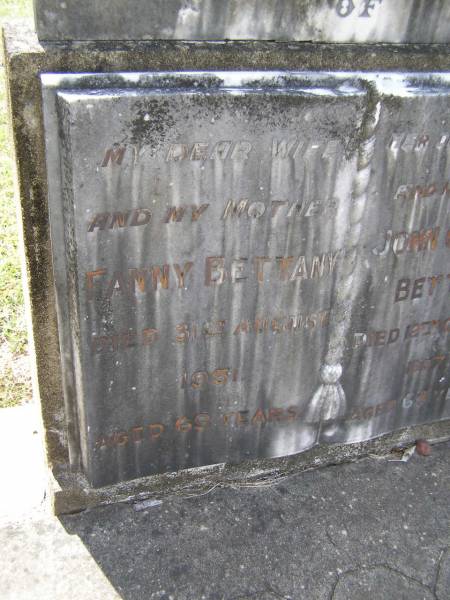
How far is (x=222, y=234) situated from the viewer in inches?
75.4

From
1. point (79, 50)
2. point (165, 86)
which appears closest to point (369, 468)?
point (165, 86)

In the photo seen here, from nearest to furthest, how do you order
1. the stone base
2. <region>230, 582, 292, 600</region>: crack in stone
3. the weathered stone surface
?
the weathered stone surface < <region>230, 582, 292, 600</region>: crack in stone < the stone base

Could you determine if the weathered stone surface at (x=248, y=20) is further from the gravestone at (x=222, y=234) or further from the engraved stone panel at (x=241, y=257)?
the engraved stone panel at (x=241, y=257)

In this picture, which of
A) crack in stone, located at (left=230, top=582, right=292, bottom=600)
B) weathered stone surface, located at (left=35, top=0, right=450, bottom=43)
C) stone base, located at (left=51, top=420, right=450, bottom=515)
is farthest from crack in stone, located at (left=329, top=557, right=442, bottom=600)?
weathered stone surface, located at (left=35, top=0, right=450, bottom=43)

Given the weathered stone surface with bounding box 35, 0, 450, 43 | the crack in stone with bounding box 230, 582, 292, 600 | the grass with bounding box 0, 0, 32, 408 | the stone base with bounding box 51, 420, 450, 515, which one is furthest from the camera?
the grass with bounding box 0, 0, 32, 408

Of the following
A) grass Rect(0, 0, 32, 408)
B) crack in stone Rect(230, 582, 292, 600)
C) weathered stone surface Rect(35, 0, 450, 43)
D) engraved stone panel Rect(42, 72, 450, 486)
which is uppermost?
weathered stone surface Rect(35, 0, 450, 43)

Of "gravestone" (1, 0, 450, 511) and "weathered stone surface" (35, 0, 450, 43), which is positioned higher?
"weathered stone surface" (35, 0, 450, 43)

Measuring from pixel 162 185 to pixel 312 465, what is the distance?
1.38 metres

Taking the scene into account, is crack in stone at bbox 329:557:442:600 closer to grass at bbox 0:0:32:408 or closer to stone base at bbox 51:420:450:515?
stone base at bbox 51:420:450:515

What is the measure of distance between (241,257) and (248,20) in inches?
26.8

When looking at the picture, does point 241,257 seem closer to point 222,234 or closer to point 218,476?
point 222,234

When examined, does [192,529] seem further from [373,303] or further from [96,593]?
[373,303]

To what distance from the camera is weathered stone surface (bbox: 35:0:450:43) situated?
5.39 feet

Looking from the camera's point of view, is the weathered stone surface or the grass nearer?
the weathered stone surface
